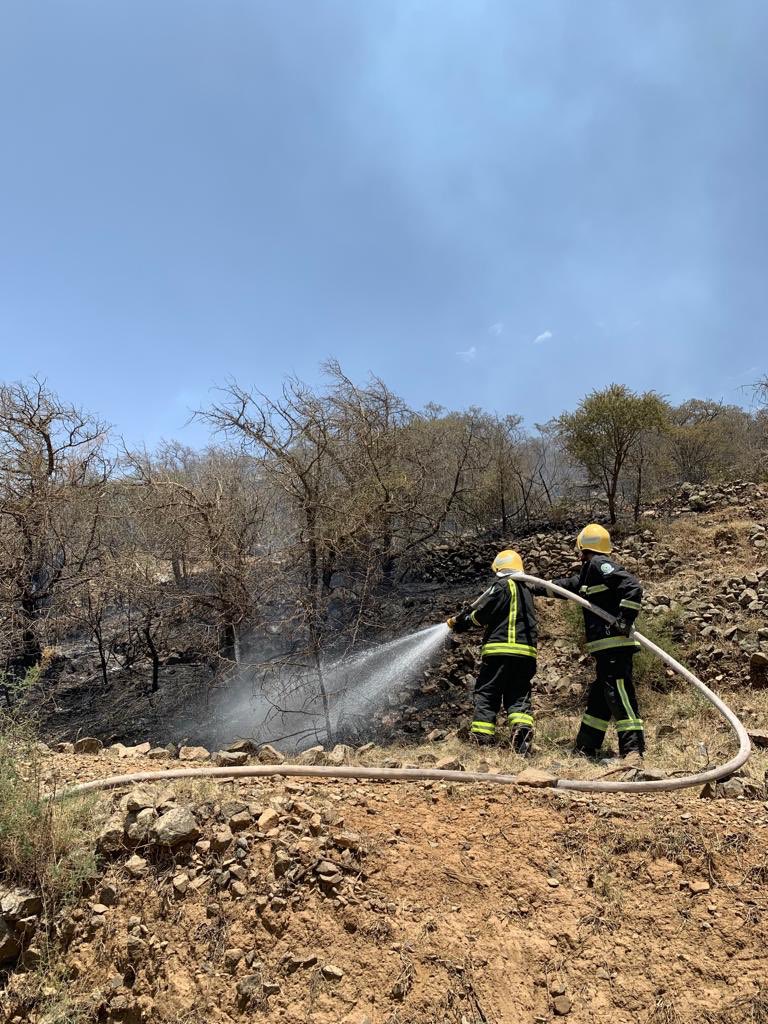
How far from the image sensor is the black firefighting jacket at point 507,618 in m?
4.87

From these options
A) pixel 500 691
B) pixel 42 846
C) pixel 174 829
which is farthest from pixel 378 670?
pixel 42 846

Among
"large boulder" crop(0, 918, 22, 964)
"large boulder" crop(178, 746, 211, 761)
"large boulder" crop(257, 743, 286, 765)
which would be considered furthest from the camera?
"large boulder" crop(178, 746, 211, 761)

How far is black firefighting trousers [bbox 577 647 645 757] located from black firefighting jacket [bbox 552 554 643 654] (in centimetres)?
9

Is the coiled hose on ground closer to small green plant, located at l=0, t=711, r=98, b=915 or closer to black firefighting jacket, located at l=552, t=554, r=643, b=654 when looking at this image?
small green plant, located at l=0, t=711, r=98, b=915

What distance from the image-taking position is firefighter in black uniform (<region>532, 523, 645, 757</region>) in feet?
14.6

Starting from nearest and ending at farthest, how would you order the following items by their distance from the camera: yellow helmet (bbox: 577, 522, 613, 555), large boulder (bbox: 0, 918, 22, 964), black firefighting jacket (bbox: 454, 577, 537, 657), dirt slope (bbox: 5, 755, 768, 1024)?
dirt slope (bbox: 5, 755, 768, 1024)
large boulder (bbox: 0, 918, 22, 964)
black firefighting jacket (bbox: 454, 577, 537, 657)
yellow helmet (bbox: 577, 522, 613, 555)

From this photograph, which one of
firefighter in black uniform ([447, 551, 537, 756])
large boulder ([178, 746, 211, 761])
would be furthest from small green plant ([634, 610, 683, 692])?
large boulder ([178, 746, 211, 761])

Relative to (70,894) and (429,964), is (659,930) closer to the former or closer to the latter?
(429,964)

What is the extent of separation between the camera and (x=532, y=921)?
7.58 ft

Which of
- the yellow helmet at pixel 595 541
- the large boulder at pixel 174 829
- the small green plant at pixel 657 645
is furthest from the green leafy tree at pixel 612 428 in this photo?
the large boulder at pixel 174 829

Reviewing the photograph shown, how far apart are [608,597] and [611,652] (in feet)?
1.51

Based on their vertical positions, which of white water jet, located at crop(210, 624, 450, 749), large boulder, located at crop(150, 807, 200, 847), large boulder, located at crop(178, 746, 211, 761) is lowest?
white water jet, located at crop(210, 624, 450, 749)

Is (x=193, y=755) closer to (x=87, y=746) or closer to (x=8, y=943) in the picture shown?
(x=87, y=746)

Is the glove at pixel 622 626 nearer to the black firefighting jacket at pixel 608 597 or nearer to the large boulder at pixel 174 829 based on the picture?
the black firefighting jacket at pixel 608 597
